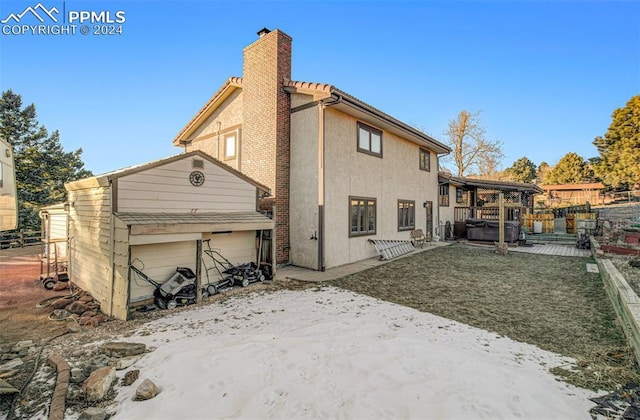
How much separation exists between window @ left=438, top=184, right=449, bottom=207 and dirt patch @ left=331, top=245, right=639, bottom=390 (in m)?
6.89

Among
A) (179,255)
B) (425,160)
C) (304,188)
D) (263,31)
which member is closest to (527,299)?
(304,188)

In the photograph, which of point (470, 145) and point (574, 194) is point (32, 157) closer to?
point (470, 145)

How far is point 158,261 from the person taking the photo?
20.1 ft

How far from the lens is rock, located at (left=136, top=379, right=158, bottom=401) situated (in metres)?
2.95

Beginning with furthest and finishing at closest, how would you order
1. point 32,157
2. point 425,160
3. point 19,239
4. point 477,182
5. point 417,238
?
point 32,157, point 477,182, point 19,239, point 425,160, point 417,238

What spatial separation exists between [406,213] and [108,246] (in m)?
12.1

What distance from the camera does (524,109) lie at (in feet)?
73.8

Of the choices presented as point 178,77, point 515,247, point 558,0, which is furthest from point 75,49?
point 515,247

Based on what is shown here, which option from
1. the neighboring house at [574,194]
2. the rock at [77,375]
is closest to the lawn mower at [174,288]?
the rock at [77,375]

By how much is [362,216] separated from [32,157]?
25352 mm

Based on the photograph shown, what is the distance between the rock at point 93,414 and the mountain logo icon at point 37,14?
376 inches

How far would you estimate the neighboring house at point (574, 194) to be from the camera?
→ 35375 millimetres

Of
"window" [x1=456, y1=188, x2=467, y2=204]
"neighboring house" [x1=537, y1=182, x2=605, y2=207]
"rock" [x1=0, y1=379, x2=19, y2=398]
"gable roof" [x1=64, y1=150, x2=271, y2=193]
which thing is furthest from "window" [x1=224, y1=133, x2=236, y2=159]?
"neighboring house" [x1=537, y1=182, x2=605, y2=207]

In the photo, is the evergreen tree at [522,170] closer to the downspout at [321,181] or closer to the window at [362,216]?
the window at [362,216]
